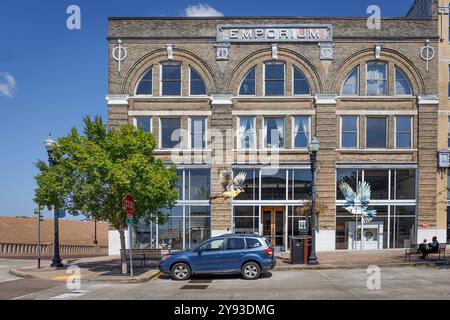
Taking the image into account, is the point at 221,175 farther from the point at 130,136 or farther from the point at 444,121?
the point at 444,121

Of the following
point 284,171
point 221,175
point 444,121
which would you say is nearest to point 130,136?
point 221,175

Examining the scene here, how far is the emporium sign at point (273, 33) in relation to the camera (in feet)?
87.1

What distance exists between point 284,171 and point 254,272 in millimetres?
11473

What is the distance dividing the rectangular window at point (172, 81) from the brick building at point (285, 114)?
0.27m

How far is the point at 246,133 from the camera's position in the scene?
26.7 meters

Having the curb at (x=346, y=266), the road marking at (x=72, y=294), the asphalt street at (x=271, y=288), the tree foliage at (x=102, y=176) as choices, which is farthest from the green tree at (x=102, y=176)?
the curb at (x=346, y=266)

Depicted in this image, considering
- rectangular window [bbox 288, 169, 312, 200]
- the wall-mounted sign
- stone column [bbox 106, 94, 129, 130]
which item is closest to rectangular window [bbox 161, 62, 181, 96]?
stone column [bbox 106, 94, 129, 130]

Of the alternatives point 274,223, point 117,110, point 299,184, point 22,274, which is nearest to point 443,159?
point 299,184

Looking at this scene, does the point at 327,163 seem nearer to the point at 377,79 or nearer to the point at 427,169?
the point at 427,169

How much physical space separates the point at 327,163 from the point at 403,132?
4.96 meters

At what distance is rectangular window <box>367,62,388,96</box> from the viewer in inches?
1054

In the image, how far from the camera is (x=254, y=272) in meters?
15.8

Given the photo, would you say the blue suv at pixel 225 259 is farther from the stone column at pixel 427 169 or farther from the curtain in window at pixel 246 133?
the stone column at pixel 427 169

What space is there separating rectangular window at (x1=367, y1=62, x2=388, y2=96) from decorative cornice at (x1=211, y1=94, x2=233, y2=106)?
27.3ft
